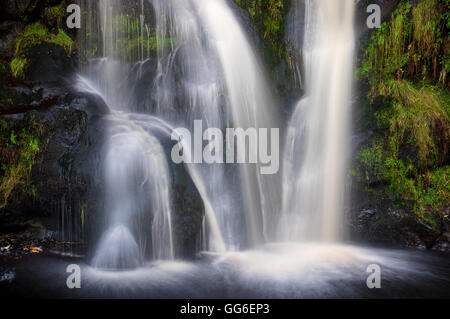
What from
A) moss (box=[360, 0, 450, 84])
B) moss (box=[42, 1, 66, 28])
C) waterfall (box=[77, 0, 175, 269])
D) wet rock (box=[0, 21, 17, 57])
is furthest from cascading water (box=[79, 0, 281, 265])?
moss (box=[360, 0, 450, 84])

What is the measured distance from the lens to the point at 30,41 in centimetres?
570

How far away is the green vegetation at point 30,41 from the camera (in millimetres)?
5508

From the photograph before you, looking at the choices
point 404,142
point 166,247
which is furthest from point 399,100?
point 166,247

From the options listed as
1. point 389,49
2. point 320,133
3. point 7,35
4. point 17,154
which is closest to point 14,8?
point 7,35

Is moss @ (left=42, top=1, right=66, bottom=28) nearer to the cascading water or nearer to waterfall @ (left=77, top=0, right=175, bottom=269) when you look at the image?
the cascading water

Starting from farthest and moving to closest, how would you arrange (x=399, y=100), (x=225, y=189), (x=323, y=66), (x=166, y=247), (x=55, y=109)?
1. (x=323, y=66)
2. (x=399, y=100)
3. (x=225, y=189)
4. (x=55, y=109)
5. (x=166, y=247)

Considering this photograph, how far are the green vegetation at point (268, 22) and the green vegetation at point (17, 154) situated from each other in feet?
17.0

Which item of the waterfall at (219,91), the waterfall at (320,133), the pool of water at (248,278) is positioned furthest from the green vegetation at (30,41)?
the waterfall at (320,133)

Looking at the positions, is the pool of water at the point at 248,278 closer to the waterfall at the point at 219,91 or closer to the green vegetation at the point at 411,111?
the waterfall at the point at 219,91

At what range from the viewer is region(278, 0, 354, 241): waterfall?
6699 mm

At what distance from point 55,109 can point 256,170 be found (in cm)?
385

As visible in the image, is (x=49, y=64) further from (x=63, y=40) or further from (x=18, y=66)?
(x=63, y=40)

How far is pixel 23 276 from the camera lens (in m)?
4.09
